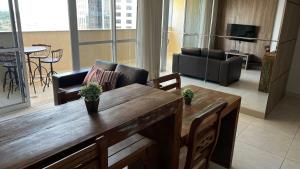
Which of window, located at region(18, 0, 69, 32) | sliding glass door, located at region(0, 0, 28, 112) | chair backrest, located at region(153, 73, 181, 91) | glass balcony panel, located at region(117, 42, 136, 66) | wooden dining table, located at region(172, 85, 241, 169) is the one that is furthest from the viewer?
window, located at region(18, 0, 69, 32)

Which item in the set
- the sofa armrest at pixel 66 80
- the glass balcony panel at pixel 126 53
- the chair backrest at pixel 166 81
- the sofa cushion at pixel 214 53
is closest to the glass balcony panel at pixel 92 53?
the glass balcony panel at pixel 126 53

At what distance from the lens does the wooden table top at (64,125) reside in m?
0.83

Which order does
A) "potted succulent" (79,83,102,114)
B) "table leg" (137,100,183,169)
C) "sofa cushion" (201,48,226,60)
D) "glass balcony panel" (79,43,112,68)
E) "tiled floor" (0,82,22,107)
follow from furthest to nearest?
"sofa cushion" (201,48,226,60) → "glass balcony panel" (79,43,112,68) → "tiled floor" (0,82,22,107) → "table leg" (137,100,183,169) → "potted succulent" (79,83,102,114)

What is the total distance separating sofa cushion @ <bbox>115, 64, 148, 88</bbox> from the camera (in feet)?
10.4

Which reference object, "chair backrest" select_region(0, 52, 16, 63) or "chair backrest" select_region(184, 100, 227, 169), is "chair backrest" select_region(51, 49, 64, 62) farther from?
"chair backrest" select_region(184, 100, 227, 169)

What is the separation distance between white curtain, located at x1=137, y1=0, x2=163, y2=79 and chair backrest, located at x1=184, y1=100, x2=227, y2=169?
3.47 meters

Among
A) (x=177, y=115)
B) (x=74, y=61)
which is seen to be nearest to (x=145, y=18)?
(x=74, y=61)

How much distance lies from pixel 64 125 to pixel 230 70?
4.30 m

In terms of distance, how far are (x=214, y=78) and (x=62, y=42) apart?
3952mm

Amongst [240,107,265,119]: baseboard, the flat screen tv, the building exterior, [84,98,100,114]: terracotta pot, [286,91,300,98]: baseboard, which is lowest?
[240,107,265,119]: baseboard

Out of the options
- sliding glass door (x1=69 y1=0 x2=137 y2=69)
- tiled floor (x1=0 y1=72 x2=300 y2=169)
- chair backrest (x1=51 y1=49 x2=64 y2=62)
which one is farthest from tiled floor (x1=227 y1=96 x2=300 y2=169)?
chair backrest (x1=51 y1=49 x2=64 y2=62)

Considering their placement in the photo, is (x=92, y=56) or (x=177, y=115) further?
(x=92, y=56)

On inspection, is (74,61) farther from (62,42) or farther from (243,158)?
(243,158)

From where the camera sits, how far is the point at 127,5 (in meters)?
4.80
